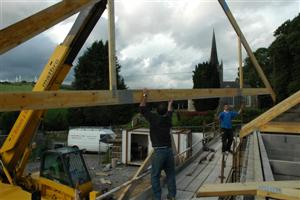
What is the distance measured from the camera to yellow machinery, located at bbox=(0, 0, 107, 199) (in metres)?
6.91

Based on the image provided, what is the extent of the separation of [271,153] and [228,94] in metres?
1.41

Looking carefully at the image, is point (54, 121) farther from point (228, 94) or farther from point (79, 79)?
point (228, 94)

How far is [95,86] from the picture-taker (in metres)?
39.8

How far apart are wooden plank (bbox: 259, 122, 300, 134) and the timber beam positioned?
13.6 ft

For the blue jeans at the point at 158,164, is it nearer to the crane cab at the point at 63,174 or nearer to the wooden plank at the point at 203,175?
the wooden plank at the point at 203,175

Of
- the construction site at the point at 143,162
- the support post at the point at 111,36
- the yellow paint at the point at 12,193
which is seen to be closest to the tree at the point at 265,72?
the construction site at the point at 143,162

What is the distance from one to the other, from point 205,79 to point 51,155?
3424 centimetres

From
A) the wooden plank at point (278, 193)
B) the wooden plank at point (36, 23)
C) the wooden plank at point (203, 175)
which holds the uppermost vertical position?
the wooden plank at point (36, 23)

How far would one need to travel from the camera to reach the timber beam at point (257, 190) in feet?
7.68

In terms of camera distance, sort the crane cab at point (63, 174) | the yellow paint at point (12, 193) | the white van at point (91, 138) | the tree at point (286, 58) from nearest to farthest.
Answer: the yellow paint at point (12, 193)
the crane cab at point (63, 174)
the white van at point (91, 138)
the tree at point (286, 58)

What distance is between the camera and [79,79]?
135ft

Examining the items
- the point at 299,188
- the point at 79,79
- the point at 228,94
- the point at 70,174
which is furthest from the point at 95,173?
the point at 79,79

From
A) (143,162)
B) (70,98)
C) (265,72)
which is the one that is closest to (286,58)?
(265,72)

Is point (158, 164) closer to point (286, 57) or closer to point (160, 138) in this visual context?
point (160, 138)
